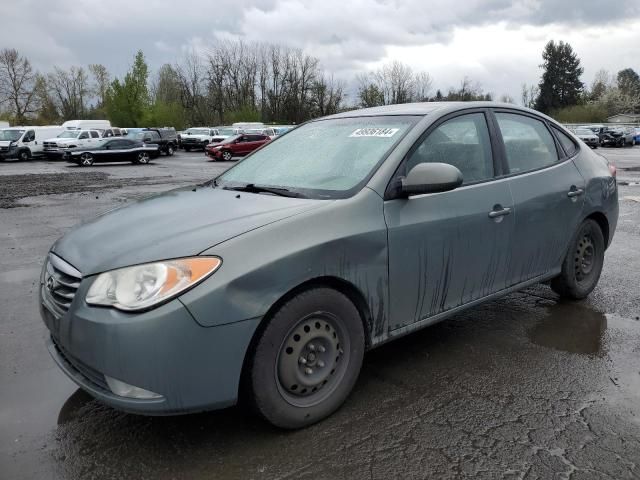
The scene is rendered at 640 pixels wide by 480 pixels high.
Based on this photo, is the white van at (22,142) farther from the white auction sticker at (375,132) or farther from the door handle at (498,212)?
the door handle at (498,212)

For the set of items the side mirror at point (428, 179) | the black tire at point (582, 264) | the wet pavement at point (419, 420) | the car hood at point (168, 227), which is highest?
the side mirror at point (428, 179)

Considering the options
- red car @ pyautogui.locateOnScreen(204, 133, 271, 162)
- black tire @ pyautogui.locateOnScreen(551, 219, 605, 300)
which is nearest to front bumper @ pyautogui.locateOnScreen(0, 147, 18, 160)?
red car @ pyautogui.locateOnScreen(204, 133, 271, 162)

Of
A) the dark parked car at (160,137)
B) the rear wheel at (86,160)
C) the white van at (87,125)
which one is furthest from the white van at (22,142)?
the rear wheel at (86,160)

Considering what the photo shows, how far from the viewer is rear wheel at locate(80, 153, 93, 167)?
2805 centimetres

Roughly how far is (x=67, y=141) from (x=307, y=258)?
3370cm

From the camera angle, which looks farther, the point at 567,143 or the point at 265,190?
the point at 567,143

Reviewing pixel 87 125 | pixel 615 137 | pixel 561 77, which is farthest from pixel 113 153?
pixel 561 77

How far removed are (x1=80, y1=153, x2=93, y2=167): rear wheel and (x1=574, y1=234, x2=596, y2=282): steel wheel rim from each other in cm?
2772

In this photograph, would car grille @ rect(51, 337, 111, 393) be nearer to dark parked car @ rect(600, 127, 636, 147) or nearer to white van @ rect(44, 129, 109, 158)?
white van @ rect(44, 129, 109, 158)

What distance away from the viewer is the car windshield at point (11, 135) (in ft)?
105

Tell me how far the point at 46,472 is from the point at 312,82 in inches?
3025

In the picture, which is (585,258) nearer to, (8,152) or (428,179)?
(428,179)

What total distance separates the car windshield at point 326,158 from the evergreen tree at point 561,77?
91.9 meters

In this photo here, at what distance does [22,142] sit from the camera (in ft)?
106
